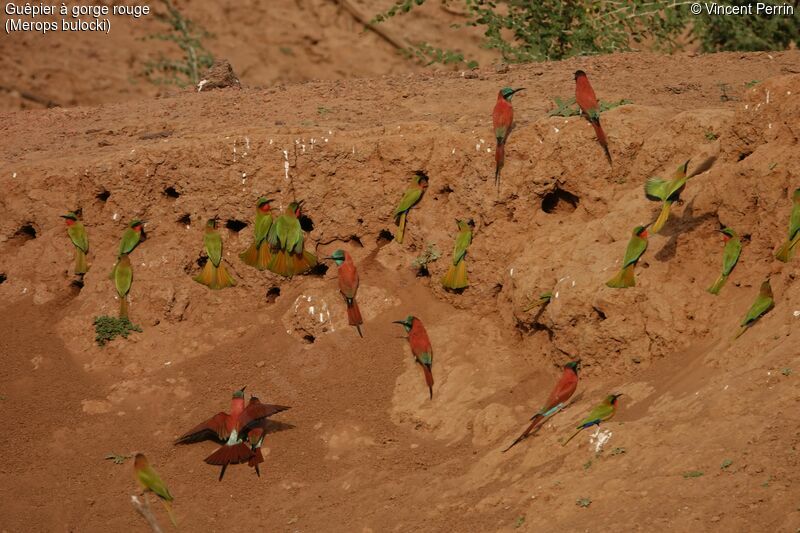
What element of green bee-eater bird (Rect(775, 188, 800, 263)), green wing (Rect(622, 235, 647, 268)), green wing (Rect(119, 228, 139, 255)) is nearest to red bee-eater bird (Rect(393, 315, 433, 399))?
green wing (Rect(622, 235, 647, 268))

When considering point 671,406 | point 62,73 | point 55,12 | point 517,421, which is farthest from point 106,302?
point 55,12

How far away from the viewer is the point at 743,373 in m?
6.57

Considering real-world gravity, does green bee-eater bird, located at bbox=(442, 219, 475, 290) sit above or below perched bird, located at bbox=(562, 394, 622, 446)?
above

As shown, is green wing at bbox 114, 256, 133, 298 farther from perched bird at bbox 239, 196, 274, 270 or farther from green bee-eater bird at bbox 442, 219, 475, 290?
green bee-eater bird at bbox 442, 219, 475, 290

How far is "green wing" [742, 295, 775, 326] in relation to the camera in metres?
6.94

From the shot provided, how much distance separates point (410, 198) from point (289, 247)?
1.00 metres

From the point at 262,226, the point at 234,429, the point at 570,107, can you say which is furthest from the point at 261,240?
the point at 570,107

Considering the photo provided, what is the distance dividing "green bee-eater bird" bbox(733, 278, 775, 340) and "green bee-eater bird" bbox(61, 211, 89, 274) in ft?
17.2

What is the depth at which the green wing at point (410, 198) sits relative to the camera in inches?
362

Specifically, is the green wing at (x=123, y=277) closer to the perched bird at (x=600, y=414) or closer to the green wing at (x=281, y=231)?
the green wing at (x=281, y=231)

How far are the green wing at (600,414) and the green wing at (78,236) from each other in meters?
Result: 4.59

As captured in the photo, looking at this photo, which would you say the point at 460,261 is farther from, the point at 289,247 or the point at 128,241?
the point at 128,241

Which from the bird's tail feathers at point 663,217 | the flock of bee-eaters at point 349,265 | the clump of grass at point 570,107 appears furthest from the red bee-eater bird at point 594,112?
the bird's tail feathers at point 663,217

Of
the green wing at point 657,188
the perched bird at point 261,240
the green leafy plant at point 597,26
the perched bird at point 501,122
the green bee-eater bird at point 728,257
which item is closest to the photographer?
the green bee-eater bird at point 728,257
